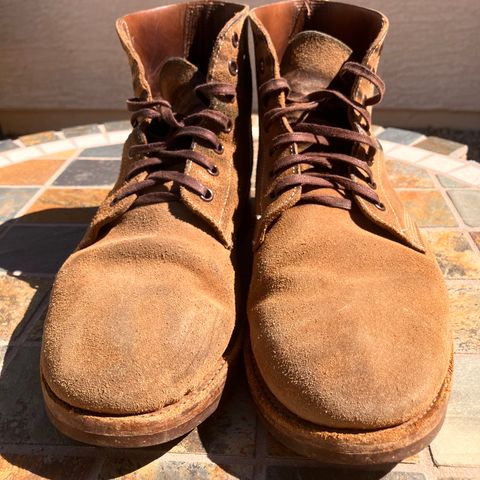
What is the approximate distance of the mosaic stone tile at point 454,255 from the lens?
1.36m

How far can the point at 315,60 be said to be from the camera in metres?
1.25

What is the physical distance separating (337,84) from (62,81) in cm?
287

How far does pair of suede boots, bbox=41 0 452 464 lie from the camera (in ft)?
2.64

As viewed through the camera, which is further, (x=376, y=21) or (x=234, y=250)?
(x=376, y=21)

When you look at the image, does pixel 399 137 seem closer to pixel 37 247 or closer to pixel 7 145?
pixel 37 247

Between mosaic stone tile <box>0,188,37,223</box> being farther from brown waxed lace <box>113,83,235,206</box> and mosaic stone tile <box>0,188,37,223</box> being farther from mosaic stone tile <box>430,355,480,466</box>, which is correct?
mosaic stone tile <box>430,355,480,466</box>

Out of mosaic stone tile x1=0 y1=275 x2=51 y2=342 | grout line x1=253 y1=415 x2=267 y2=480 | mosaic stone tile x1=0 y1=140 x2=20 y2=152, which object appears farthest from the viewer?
mosaic stone tile x1=0 y1=140 x2=20 y2=152

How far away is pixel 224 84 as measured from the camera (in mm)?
1202

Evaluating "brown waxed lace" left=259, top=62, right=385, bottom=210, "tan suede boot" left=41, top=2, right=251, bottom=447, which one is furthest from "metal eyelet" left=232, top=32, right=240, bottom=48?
"brown waxed lace" left=259, top=62, right=385, bottom=210

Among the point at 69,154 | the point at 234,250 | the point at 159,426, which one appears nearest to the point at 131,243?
the point at 234,250

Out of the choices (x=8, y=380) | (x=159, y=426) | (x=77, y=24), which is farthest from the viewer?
(x=77, y=24)

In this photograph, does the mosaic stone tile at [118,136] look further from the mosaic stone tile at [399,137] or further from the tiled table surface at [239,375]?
the mosaic stone tile at [399,137]

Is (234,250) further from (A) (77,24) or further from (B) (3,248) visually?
(A) (77,24)

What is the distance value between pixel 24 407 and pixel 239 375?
379 mm
